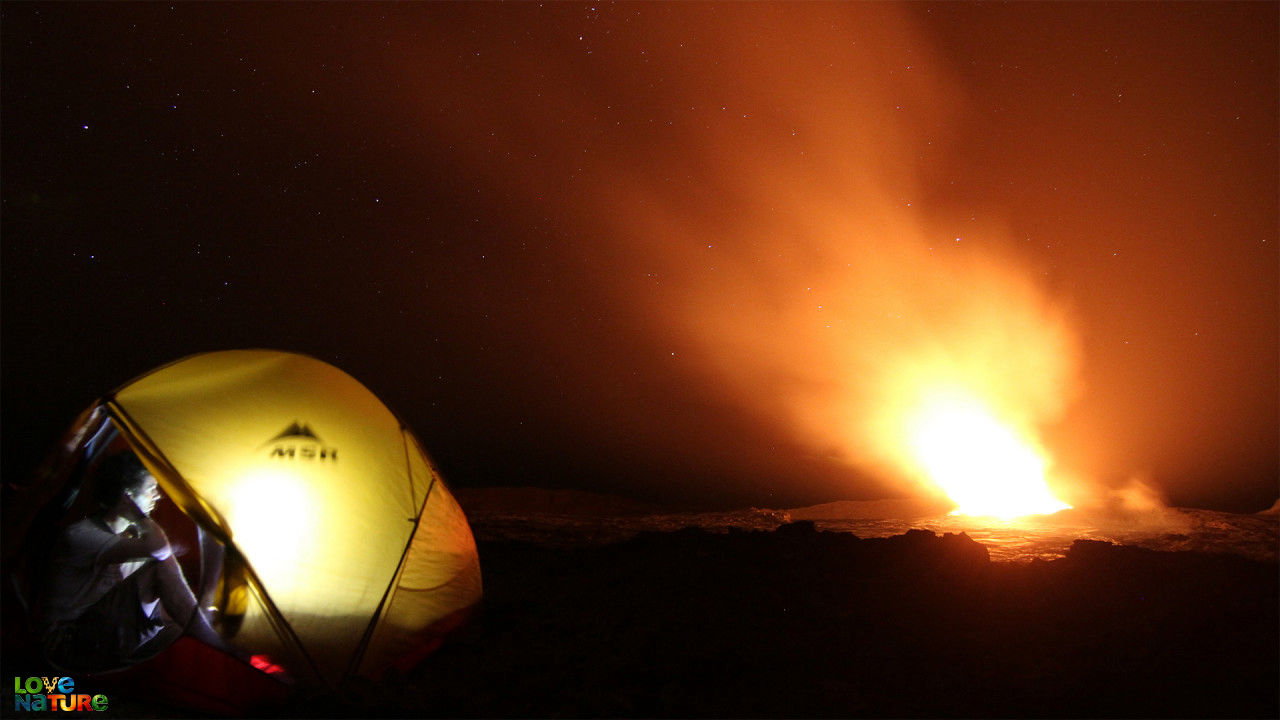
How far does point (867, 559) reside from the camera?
28.4 feet

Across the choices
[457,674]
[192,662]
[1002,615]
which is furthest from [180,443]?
[1002,615]

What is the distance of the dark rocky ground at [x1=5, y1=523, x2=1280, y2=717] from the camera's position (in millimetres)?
5129

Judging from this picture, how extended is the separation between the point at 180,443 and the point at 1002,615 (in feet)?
23.2

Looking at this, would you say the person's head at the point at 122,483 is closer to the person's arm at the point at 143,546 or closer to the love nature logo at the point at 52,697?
the person's arm at the point at 143,546

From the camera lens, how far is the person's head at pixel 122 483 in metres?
5.59

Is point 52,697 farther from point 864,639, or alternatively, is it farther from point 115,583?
point 864,639

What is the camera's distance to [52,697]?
193 inches

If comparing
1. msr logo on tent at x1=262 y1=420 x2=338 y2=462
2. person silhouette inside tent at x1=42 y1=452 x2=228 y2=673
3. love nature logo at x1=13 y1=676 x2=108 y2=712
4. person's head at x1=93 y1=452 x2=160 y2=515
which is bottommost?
love nature logo at x1=13 y1=676 x2=108 y2=712

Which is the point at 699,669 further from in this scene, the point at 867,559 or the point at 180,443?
the point at 180,443

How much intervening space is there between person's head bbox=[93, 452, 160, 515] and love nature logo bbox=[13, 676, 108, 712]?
1228mm

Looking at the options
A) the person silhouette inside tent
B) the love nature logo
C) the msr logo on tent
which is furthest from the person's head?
the love nature logo

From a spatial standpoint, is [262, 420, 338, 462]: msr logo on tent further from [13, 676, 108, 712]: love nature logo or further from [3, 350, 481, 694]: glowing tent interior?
[13, 676, 108, 712]: love nature logo

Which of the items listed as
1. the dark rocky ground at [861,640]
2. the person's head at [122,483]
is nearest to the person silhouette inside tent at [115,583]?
the person's head at [122,483]

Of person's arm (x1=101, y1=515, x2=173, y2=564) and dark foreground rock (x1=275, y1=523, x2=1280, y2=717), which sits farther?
person's arm (x1=101, y1=515, x2=173, y2=564)
